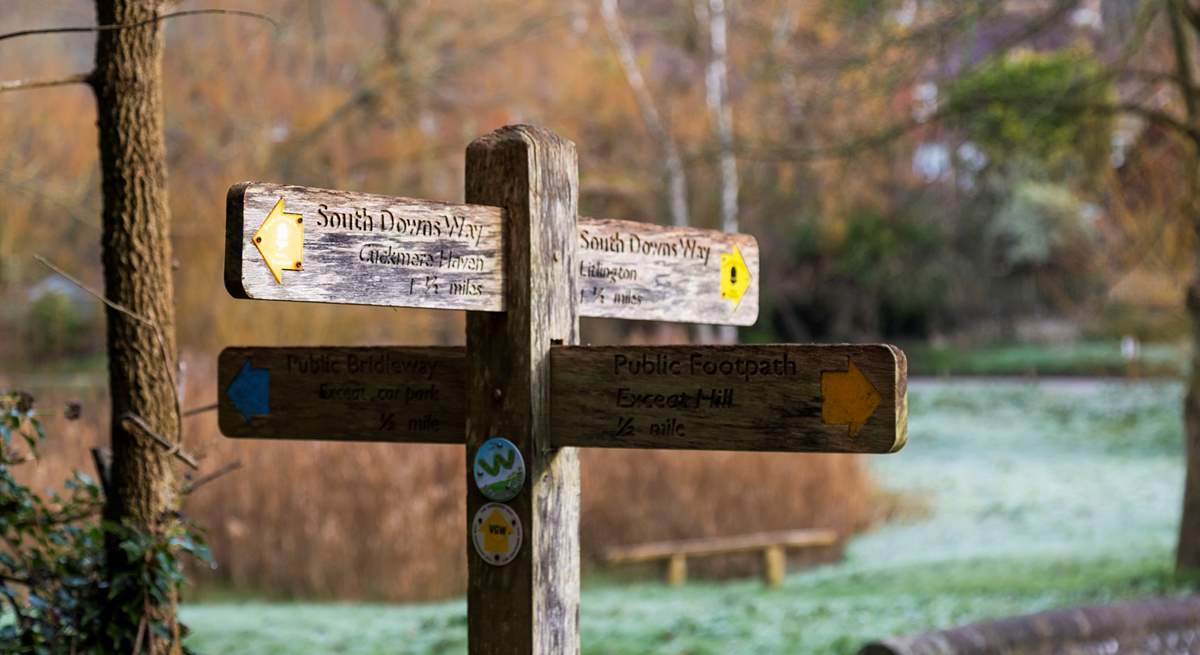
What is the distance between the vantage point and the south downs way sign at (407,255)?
255 cm

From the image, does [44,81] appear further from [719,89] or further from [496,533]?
[719,89]

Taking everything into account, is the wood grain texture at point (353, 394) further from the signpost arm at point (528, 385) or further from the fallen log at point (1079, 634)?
the fallen log at point (1079, 634)

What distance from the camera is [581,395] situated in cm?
283

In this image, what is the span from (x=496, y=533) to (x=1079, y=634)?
2.30 metres

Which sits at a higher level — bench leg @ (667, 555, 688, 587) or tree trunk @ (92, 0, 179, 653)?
tree trunk @ (92, 0, 179, 653)

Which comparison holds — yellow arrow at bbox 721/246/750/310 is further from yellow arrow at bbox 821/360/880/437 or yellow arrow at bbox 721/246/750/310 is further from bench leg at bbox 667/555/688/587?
bench leg at bbox 667/555/688/587

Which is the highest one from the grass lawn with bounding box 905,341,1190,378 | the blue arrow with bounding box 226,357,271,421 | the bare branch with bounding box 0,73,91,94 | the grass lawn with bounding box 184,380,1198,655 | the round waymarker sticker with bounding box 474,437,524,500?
the bare branch with bounding box 0,73,91,94

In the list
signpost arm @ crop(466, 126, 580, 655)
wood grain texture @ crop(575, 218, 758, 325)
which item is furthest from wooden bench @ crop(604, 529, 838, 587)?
signpost arm @ crop(466, 126, 580, 655)

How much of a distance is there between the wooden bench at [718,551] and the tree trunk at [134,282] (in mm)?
6524

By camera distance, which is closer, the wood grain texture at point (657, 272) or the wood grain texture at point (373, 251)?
the wood grain texture at point (373, 251)

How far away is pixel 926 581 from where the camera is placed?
9625 millimetres

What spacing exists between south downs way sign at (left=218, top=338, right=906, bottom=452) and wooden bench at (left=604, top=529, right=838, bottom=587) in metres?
6.76

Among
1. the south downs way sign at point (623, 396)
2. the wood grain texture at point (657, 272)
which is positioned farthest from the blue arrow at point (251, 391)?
the wood grain texture at point (657, 272)

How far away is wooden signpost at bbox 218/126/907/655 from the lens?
2.56 meters
